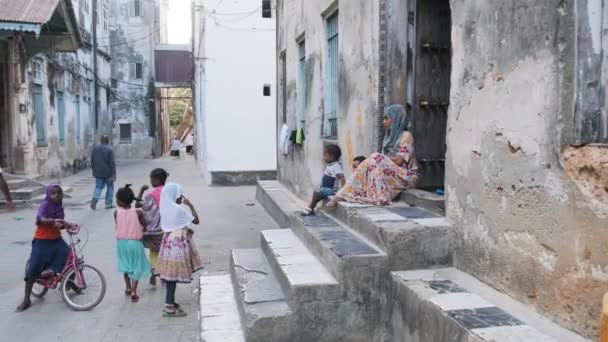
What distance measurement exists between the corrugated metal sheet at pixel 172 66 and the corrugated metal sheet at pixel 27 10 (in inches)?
850

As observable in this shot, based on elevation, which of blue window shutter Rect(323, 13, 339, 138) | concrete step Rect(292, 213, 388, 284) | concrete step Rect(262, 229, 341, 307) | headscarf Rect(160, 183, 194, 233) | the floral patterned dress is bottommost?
concrete step Rect(262, 229, 341, 307)

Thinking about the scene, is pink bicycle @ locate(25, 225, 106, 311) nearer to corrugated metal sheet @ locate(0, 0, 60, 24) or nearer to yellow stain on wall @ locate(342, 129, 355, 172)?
yellow stain on wall @ locate(342, 129, 355, 172)

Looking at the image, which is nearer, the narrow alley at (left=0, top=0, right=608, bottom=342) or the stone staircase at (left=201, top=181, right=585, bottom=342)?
the narrow alley at (left=0, top=0, right=608, bottom=342)

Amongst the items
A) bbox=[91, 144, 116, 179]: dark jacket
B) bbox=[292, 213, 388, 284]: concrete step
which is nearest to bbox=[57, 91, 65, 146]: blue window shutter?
bbox=[91, 144, 116, 179]: dark jacket

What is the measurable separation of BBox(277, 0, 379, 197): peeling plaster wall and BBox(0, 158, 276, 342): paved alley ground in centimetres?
131

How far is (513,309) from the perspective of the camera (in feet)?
10.9

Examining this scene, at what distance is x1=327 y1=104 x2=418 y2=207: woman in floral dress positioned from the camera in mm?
5340

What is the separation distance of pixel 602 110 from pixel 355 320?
222 cm

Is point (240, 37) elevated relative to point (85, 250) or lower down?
elevated

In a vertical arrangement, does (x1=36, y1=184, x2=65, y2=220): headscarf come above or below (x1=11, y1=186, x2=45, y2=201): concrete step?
above

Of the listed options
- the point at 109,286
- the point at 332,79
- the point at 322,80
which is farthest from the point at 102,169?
the point at 109,286

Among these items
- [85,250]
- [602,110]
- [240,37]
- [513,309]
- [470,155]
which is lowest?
[85,250]

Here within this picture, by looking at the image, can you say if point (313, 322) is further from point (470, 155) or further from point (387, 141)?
point (387, 141)

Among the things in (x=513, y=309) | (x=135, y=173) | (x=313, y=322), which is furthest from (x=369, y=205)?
(x=135, y=173)
